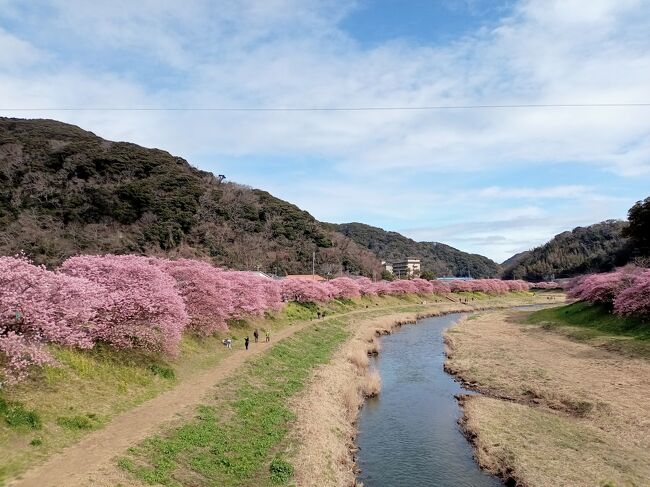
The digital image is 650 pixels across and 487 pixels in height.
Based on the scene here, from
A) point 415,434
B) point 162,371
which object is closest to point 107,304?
point 162,371

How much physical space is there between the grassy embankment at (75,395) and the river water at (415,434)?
1119cm

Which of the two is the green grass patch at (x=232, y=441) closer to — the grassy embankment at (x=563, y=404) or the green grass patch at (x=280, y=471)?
the green grass patch at (x=280, y=471)

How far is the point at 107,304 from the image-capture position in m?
23.4

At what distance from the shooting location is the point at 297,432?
20.0m

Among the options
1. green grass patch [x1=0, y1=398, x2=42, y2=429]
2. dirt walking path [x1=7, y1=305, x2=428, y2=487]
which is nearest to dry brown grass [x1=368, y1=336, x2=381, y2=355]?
dirt walking path [x1=7, y1=305, x2=428, y2=487]

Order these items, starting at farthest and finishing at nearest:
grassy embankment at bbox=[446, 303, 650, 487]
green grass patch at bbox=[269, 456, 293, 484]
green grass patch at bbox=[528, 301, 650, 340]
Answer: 1. green grass patch at bbox=[528, 301, 650, 340]
2. grassy embankment at bbox=[446, 303, 650, 487]
3. green grass patch at bbox=[269, 456, 293, 484]

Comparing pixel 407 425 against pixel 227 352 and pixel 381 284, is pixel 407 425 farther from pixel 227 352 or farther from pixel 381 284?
pixel 381 284

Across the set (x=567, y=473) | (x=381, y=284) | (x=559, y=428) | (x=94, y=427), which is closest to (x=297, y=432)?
(x=94, y=427)

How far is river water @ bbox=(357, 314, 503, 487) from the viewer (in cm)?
1792

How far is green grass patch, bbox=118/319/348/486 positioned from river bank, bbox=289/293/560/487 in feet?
2.54

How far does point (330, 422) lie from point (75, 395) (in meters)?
11.7

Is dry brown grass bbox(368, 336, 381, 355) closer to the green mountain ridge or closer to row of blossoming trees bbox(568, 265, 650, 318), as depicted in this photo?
row of blossoming trees bbox(568, 265, 650, 318)

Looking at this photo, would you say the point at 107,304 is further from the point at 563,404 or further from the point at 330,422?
the point at 563,404

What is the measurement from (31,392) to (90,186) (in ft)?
334
